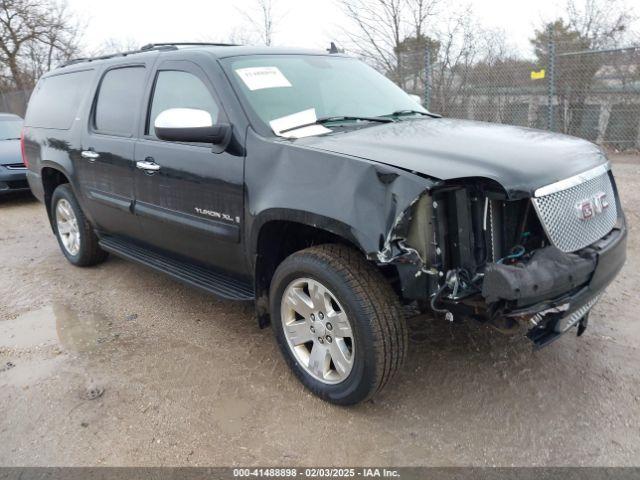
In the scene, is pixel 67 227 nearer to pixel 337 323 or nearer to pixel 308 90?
pixel 308 90

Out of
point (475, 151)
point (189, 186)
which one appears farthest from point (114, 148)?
point (475, 151)

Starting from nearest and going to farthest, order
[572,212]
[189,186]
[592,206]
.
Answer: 1. [572,212]
2. [592,206]
3. [189,186]

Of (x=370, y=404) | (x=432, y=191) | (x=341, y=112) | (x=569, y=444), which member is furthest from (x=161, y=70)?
(x=569, y=444)

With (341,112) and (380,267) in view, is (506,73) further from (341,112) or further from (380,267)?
(380,267)

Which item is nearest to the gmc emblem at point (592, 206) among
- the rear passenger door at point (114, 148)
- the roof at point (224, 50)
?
the roof at point (224, 50)

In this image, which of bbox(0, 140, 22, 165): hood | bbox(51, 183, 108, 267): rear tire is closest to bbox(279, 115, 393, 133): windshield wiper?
bbox(51, 183, 108, 267): rear tire

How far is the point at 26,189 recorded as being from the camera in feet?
28.4

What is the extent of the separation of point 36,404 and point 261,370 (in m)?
1.26

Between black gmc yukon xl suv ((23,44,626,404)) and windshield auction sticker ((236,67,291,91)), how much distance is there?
0.01m

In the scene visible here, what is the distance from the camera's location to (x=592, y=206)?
2.63m

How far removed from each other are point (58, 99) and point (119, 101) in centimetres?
126

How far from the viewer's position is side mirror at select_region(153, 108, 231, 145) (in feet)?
9.70

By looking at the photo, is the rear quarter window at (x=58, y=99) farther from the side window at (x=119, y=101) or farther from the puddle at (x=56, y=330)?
the puddle at (x=56, y=330)

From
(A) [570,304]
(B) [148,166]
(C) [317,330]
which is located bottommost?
(C) [317,330]
